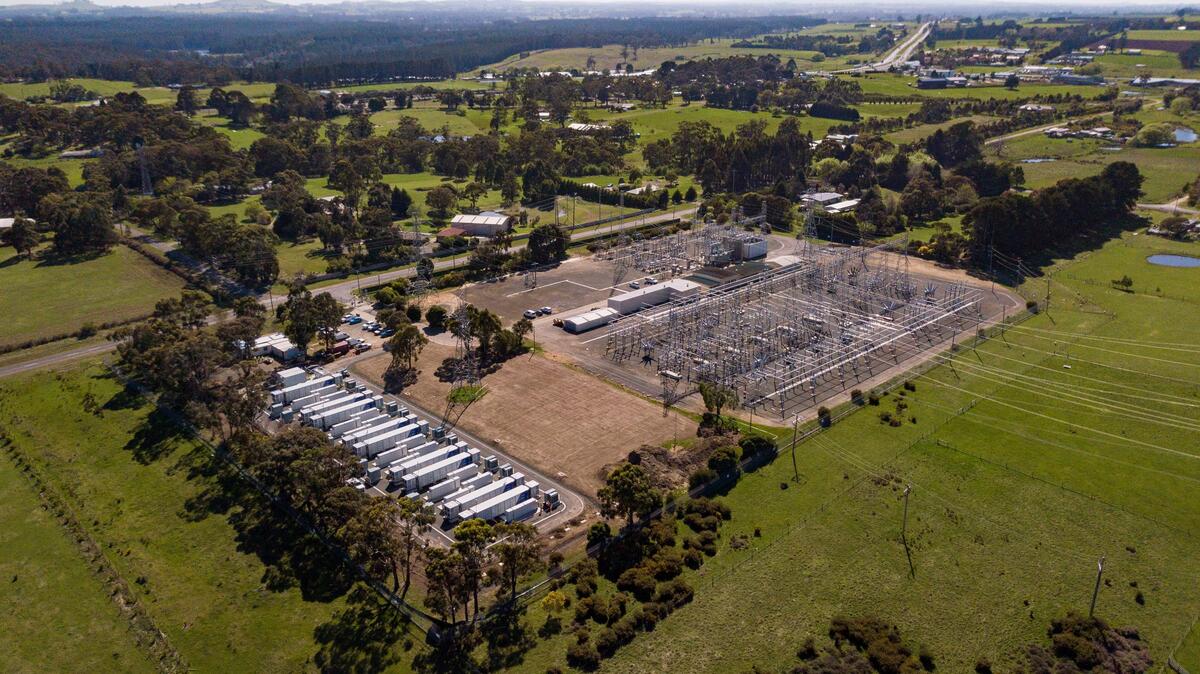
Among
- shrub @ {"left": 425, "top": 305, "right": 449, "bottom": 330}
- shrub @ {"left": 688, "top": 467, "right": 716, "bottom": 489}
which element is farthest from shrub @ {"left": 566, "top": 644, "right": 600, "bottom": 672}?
shrub @ {"left": 425, "top": 305, "right": 449, "bottom": 330}

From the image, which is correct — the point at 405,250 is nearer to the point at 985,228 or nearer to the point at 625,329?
the point at 625,329

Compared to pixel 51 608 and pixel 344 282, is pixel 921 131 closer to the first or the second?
pixel 344 282

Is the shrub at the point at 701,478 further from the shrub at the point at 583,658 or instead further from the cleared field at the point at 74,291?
the cleared field at the point at 74,291

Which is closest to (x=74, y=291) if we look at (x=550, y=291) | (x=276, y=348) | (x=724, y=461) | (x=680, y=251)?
(x=276, y=348)

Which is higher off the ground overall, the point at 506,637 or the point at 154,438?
the point at 506,637

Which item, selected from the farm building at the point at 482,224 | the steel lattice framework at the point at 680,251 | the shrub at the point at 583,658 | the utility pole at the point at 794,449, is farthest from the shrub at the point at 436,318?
the shrub at the point at 583,658

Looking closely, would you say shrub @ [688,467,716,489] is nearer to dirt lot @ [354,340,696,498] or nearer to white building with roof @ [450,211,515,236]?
dirt lot @ [354,340,696,498]
